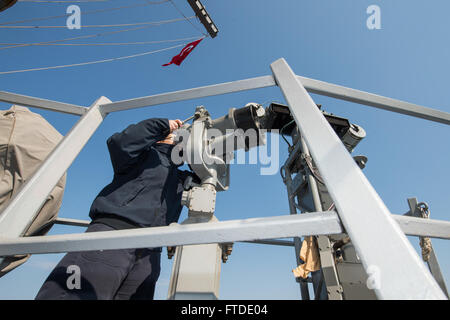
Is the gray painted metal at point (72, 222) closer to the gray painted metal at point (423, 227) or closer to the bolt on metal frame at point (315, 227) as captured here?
the bolt on metal frame at point (315, 227)

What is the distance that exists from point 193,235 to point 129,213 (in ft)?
2.80

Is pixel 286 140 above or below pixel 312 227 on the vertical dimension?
above

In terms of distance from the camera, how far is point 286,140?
2.93 meters

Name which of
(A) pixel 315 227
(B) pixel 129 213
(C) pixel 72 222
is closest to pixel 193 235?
(A) pixel 315 227

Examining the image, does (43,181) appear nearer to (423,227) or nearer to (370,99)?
(423,227)

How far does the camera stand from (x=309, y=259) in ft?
5.80

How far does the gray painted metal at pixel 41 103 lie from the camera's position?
107 cm

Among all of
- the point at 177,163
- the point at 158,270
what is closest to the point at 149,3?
the point at 177,163

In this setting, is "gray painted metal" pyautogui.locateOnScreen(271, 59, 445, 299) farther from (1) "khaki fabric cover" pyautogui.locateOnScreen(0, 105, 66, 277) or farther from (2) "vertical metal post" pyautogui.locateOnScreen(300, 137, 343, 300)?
(2) "vertical metal post" pyautogui.locateOnScreen(300, 137, 343, 300)

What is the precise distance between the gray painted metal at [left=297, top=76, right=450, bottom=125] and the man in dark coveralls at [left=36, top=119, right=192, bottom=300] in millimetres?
962

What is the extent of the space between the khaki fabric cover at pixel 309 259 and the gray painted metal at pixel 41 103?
1875 mm
